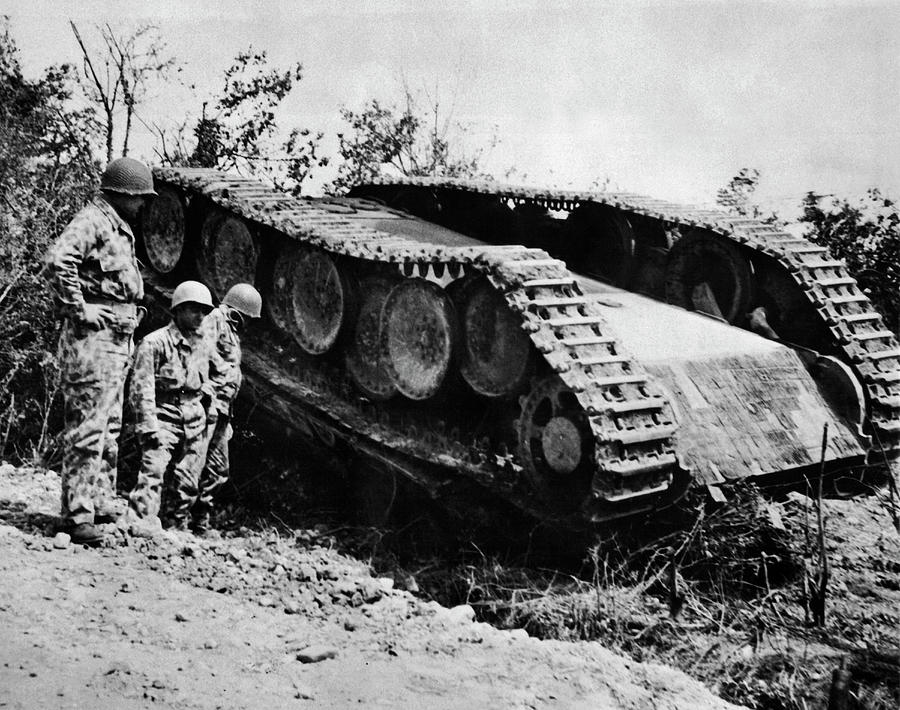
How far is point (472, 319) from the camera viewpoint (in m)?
5.57

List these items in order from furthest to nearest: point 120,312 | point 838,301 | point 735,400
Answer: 1. point 838,301
2. point 735,400
3. point 120,312

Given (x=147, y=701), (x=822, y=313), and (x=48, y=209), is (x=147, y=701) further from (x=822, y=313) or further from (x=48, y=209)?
(x=48, y=209)

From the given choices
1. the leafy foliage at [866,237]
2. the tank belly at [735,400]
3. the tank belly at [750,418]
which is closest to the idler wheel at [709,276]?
the tank belly at [735,400]

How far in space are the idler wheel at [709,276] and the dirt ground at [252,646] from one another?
365 cm

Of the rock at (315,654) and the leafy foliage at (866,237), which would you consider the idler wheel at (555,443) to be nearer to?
the rock at (315,654)

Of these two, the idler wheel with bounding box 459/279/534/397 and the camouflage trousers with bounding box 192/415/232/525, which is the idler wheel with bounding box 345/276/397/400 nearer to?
the idler wheel with bounding box 459/279/534/397

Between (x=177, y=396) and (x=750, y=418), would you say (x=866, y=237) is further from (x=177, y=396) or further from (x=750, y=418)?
(x=177, y=396)

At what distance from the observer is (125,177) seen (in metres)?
5.14

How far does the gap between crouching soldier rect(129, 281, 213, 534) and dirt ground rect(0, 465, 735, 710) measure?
674 mm

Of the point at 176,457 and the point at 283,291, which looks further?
the point at 283,291

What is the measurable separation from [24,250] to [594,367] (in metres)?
5.23

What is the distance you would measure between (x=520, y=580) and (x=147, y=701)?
7.99 ft

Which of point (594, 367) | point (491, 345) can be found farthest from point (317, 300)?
point (594, 367)

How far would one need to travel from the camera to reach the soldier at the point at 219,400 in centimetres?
598
